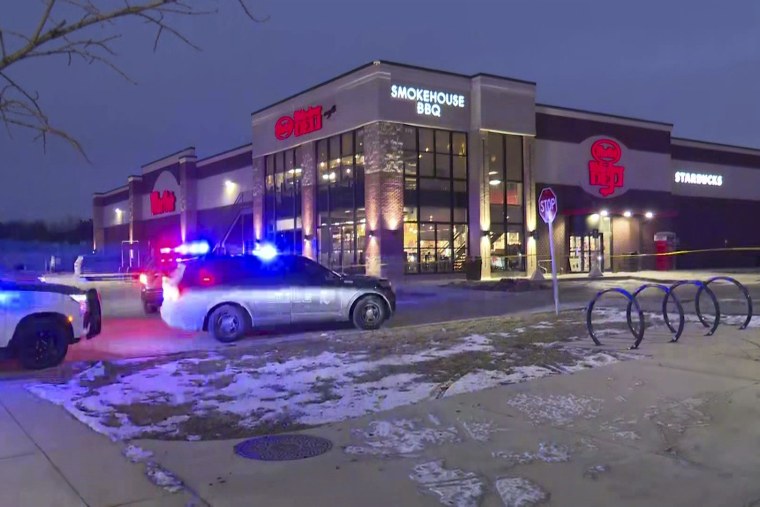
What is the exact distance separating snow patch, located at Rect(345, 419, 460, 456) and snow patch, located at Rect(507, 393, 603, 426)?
3.21ft

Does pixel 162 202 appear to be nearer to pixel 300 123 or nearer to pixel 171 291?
pixel 300 123

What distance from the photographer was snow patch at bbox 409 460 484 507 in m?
4.69

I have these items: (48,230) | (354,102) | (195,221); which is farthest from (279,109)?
(48,230)

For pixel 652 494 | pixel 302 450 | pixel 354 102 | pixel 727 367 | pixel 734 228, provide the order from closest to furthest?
pixel 652 494 → pixel 302 450 → pixel 727 367 → pixel 354 102 → pixel 734 228

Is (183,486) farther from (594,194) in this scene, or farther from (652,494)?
(594,194)

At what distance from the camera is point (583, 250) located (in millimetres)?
40312

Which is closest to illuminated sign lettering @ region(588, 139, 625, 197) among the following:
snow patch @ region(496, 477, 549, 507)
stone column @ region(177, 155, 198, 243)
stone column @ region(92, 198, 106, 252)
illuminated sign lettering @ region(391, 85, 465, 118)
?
illuminated sign lettering @ region(391, 85, 465, 118)

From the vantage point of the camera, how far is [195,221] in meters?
55.0

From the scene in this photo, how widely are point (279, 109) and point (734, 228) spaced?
113 feet

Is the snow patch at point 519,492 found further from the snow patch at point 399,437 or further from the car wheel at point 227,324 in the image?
the car wheel at point 227,324

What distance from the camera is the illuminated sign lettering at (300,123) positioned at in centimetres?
3791

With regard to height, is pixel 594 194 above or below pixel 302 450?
above

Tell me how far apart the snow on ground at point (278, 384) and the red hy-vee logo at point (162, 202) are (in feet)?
162

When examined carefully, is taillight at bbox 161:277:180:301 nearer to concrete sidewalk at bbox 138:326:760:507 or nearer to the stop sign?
concrete sidewalk at bbox 138:326:760:507
